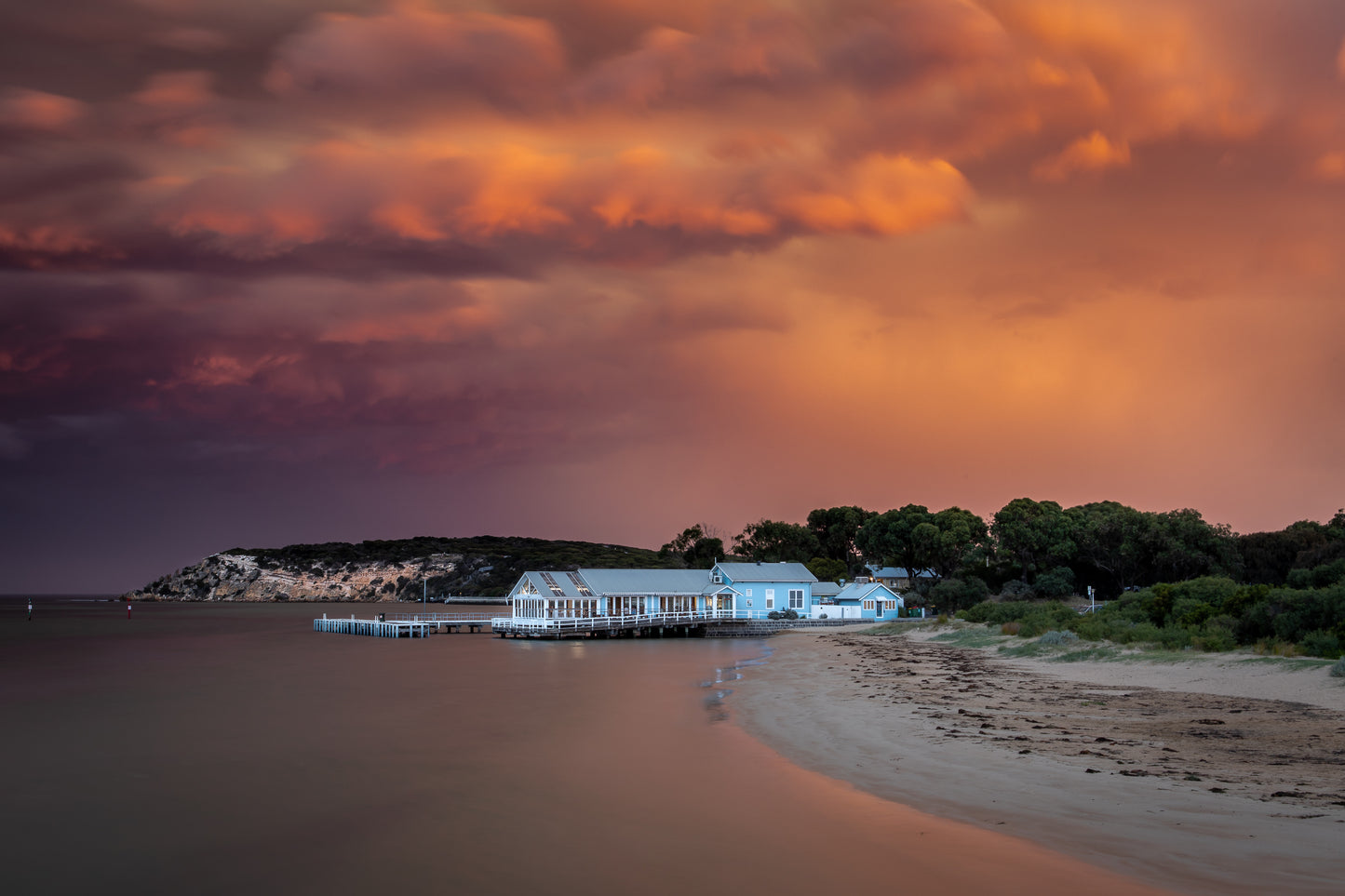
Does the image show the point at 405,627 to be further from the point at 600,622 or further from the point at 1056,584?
the point at 1056,584

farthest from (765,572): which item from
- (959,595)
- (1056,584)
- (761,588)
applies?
(1056,584)

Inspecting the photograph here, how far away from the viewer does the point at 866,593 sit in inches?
3132

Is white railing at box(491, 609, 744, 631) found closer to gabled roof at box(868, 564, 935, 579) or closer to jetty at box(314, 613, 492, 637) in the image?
jetty at box(314, 613, 492, 637)

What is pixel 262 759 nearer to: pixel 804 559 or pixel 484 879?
pixel 484 879

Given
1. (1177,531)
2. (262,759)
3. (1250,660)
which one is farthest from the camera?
(1177,531)

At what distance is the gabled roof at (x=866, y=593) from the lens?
79.6 metres

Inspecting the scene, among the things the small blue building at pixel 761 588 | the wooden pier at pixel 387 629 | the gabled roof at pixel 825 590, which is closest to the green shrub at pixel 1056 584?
the gabled roof at pixel 825 590

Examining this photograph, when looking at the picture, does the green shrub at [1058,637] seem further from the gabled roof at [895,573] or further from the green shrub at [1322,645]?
the gabled roof at [895,573]

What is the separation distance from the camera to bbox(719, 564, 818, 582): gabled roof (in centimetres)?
7888

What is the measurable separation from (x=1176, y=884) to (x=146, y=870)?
43.7 ft

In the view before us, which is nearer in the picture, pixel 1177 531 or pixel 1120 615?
pixel 1120 615

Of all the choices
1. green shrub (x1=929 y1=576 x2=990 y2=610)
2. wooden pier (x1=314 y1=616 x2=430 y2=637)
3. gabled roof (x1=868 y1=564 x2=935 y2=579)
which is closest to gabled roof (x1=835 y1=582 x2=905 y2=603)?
green shrub (x1=929 y1=576 x2=990 y2=610)

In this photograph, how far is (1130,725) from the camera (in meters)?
18.8

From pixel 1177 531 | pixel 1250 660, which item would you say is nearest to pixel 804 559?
pixel 1177 531
